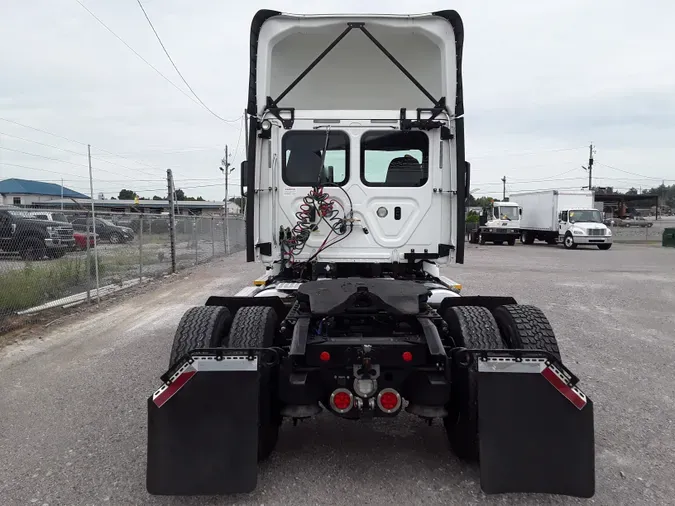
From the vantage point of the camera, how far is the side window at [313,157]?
5176mm

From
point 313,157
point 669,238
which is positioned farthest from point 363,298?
point 669,238

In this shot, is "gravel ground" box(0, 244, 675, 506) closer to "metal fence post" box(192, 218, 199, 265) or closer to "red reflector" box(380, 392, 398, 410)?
"red reflector" box(380, 392, 398, 410)

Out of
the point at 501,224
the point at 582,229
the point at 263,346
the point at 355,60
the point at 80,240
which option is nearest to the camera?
Answer: the point at 263,346

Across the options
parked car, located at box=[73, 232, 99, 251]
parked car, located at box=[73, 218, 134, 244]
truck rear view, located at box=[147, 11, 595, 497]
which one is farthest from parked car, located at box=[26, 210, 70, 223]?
truck rear view, located at box=[147, 11, 595, 497]

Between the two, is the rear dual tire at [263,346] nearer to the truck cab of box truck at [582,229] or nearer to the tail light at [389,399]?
the tail light at [389,399]

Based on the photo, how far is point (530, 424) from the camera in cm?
301

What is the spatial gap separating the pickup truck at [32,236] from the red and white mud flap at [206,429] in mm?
5558

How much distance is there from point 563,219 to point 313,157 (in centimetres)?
2868

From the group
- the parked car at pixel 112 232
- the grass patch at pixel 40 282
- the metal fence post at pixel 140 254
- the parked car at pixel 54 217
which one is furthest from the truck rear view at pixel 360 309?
the metal fence post at pixel 140 254

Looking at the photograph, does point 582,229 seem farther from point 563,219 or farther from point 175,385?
point 175,385

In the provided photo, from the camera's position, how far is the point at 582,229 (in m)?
28.8

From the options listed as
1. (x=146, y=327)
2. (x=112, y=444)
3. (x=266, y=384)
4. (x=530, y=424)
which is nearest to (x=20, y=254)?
(x=146, y=327)

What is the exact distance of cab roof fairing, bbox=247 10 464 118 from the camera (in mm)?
5105

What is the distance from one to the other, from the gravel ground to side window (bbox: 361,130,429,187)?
227 centimetres
